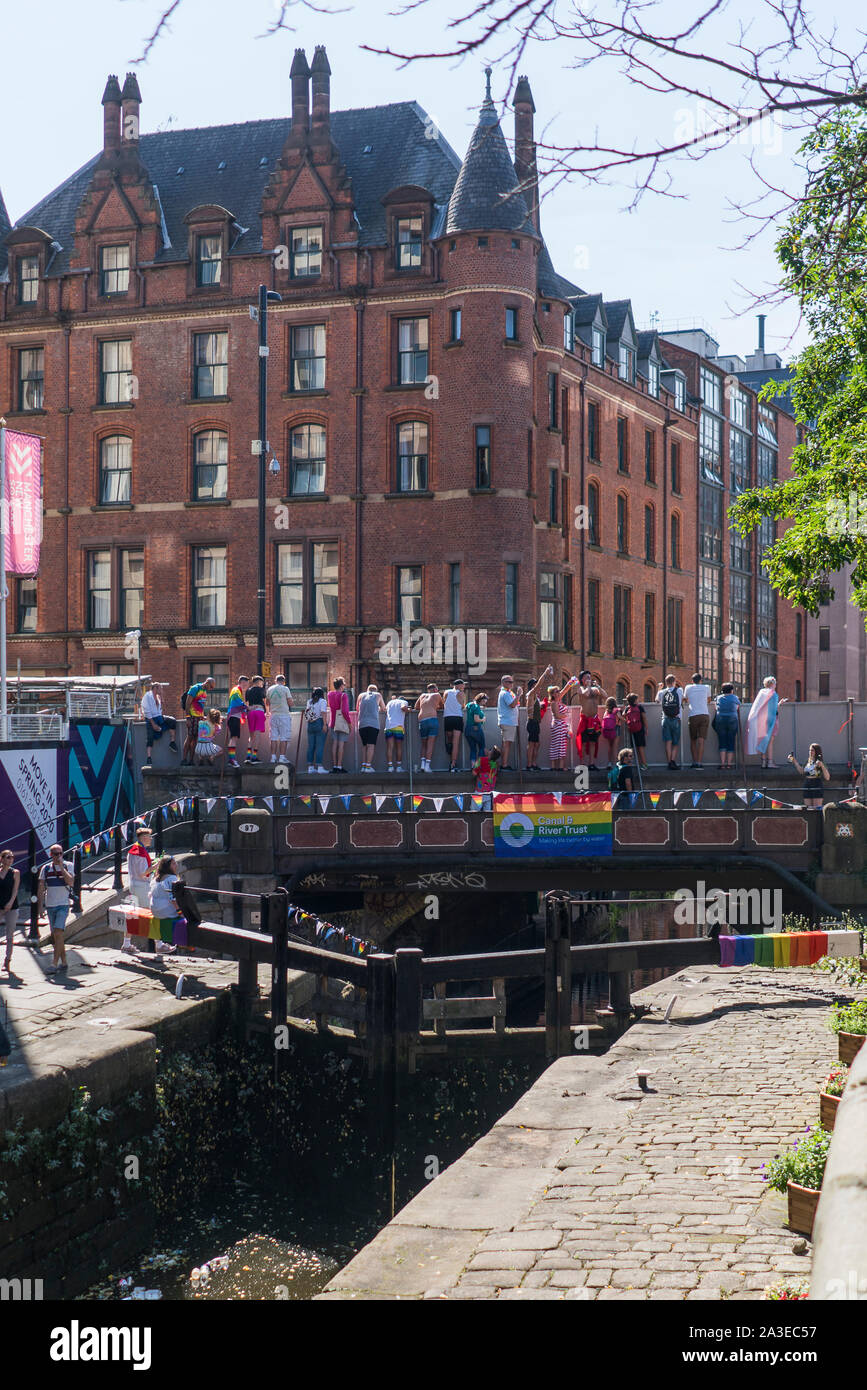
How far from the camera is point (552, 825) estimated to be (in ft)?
75.0

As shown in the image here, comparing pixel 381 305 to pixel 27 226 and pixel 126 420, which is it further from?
pixel 27 226

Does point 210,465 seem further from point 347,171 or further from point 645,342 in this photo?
point 645,342

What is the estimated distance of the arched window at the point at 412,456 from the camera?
1485 inches

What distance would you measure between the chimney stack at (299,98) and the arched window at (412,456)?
30.4ft

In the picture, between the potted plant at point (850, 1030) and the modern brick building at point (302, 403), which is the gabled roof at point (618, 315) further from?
the potted plant at point (850, 1030)

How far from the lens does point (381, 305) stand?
37.8 metres

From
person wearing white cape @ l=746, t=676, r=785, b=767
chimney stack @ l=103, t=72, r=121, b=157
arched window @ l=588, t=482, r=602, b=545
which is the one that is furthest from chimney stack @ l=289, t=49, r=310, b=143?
person wearing white cape @ l=746, t=676, r=785, b=767

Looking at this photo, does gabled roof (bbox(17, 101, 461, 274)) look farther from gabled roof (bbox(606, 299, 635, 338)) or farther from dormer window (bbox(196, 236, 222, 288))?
gabled roof (bbox(606, 299, 635, 338))

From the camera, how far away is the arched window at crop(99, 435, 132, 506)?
40406 mm

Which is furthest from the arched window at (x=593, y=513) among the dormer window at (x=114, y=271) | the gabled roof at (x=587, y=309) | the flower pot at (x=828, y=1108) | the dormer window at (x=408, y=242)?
the flower pot at (x=828, y=1108)

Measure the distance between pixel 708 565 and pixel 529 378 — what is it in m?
22.3

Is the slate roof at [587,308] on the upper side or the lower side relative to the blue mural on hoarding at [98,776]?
upper

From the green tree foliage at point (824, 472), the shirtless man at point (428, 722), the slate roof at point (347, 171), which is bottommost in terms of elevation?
the shirtless man at point (428, 722)

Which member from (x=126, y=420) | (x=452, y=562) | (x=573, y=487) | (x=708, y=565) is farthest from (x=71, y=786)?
(x=708, y=565)
